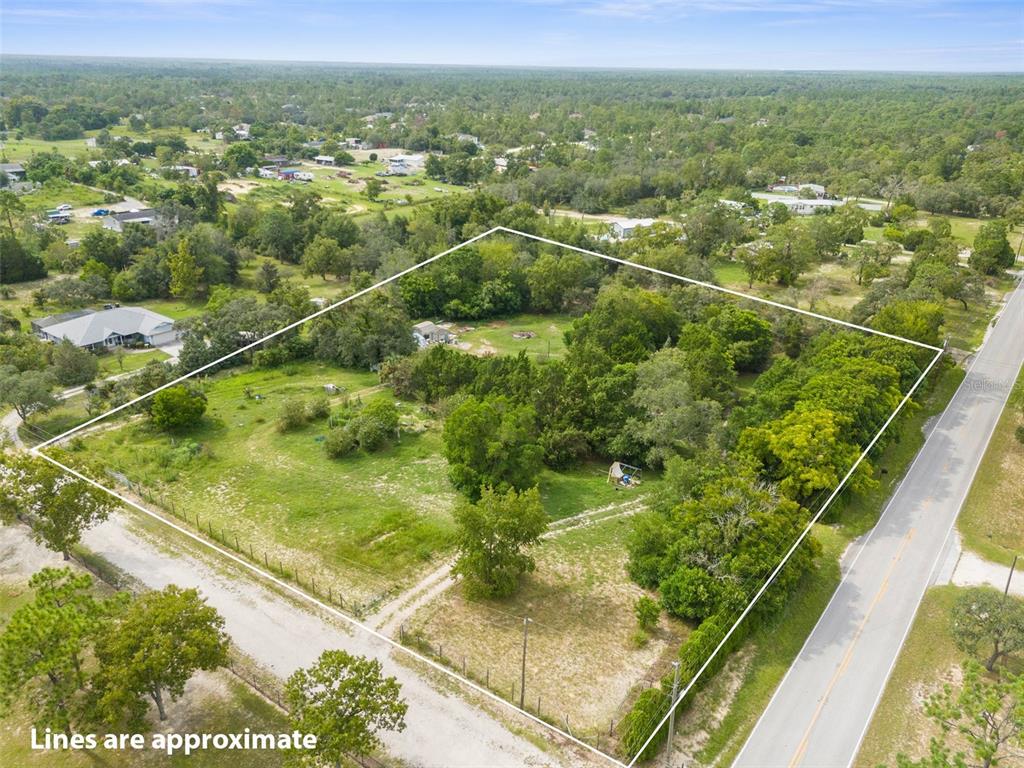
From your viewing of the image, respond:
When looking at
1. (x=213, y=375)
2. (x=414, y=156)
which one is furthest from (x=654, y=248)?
(x=414, y=156)

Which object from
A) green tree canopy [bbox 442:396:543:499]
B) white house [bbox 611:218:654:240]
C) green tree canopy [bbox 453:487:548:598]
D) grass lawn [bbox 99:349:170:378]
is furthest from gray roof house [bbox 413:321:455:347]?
white house [bbox 611:218:654:240]

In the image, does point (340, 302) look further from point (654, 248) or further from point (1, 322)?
point (654, 248)

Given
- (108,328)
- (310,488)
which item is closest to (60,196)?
(108,328)

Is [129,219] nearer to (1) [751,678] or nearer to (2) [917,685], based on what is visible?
(1) [751,678]

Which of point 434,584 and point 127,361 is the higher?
point 434,584

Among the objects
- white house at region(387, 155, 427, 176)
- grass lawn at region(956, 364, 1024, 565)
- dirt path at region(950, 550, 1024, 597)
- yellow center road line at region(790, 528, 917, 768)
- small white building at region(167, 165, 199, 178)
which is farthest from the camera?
white house at region(387, 155, 427, 176)

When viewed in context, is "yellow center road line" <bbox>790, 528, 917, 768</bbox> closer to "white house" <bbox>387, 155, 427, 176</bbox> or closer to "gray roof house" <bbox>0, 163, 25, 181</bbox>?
"white house" <bbox>387, 155, 427, 176</bbox>
